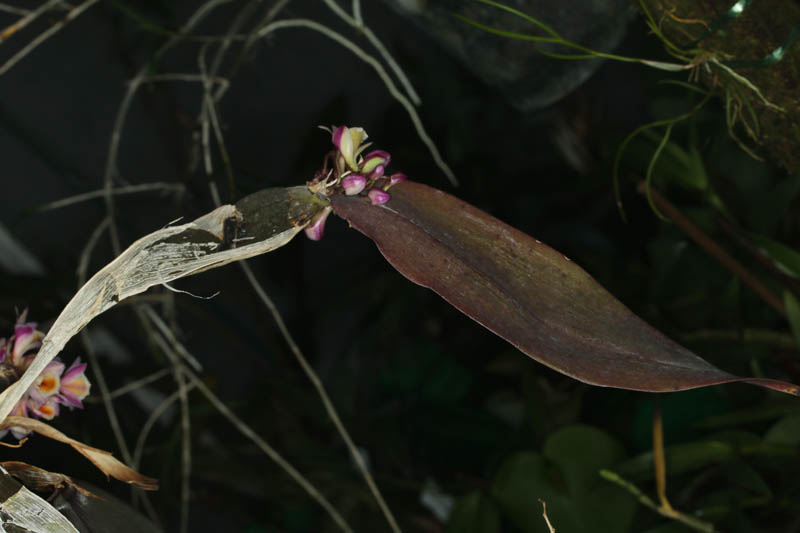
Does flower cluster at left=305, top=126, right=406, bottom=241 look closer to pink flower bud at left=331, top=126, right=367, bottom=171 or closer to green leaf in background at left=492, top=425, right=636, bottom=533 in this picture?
pink flower bud at left=331, top=126, right=367, bottom=171

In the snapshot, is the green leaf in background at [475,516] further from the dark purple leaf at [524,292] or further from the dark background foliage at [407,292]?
the dark purple leaf at [524,292]

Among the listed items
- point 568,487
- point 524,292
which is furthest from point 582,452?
point 524,292

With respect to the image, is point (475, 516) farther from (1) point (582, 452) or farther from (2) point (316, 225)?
(2) point (316, 225)

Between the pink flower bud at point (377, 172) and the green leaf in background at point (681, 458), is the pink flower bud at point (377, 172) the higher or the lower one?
the higher one

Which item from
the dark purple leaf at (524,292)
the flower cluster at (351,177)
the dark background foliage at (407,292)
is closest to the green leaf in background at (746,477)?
the dark background foliage at (407,292)

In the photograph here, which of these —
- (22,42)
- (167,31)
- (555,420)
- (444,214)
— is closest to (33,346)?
(444,214)

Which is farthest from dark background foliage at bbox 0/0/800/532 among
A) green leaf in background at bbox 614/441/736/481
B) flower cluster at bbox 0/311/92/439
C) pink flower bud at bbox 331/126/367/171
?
pink flower bud at bbox 331/126/367/171
